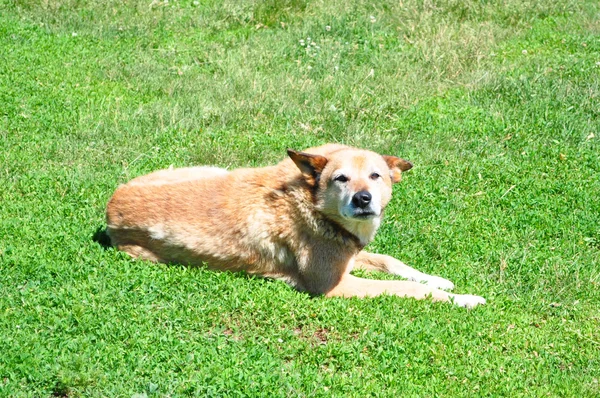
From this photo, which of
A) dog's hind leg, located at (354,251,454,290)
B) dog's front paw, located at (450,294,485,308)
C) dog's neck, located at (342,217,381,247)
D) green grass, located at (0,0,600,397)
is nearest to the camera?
green grass, located at (0,0,600,397)

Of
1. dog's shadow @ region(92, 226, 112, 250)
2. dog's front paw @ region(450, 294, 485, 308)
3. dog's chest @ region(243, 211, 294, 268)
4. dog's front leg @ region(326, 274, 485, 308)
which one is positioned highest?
dog's chest @ region(243, 211, 294, 268)

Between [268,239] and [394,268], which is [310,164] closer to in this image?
[268,239]

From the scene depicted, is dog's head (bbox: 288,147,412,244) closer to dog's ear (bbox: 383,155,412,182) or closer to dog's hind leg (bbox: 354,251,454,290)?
dog's ear (bbox: 383,155,412,182)

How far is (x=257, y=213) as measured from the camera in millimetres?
7602

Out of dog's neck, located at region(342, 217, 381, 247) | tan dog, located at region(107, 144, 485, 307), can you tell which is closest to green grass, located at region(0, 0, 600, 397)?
tan dog, located at region(107, 144, 485, 307)

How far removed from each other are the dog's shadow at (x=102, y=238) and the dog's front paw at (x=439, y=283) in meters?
3.07

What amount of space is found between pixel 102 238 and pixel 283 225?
1.84 meters

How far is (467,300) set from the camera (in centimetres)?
752

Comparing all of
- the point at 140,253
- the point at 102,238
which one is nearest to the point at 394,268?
the point at 140,253

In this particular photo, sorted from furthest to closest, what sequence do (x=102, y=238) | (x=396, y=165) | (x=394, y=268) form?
(x=394, y=268) → (x=102, y=238) → (x=396, y=165)

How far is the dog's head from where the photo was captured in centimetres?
738

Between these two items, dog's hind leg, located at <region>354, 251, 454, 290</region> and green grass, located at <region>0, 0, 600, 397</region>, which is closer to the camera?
green grass, located at <region>0, 0, 600, 397</region>

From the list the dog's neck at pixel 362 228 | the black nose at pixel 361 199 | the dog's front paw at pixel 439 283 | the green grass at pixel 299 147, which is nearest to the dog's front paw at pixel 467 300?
the green grass at pixel 299 147

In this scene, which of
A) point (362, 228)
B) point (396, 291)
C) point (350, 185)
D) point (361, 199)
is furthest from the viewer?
point (362, 228)
